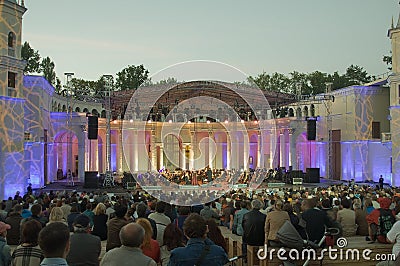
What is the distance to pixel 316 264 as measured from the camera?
614cm

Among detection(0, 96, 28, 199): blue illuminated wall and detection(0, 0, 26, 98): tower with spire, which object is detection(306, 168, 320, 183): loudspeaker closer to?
detection(0, 96, 28, 199): blue illuminated wall

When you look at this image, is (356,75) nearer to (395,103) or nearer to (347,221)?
(395,103)

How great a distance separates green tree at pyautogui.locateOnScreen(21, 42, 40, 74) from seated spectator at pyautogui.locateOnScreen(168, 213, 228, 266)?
48.3 m

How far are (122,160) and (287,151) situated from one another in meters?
13.2

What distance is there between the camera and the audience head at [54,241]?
10.9 ft

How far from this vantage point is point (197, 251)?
12.5 feet

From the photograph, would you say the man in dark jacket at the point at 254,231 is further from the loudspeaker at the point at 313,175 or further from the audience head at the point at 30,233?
the loudspeaker at the point at 313,175

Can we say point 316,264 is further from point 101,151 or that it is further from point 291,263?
point 101,151

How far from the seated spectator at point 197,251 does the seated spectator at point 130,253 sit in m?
0.29

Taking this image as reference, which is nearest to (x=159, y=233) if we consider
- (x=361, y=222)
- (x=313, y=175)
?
(x=361, y=222)

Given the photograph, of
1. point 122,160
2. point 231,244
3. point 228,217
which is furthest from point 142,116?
point 231,244

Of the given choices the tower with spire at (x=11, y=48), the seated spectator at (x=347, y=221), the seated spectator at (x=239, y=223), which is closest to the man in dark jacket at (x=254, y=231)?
the seated spectator at (x=239, y=223)

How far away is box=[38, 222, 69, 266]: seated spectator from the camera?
3.32 m

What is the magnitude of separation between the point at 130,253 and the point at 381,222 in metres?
4.75
